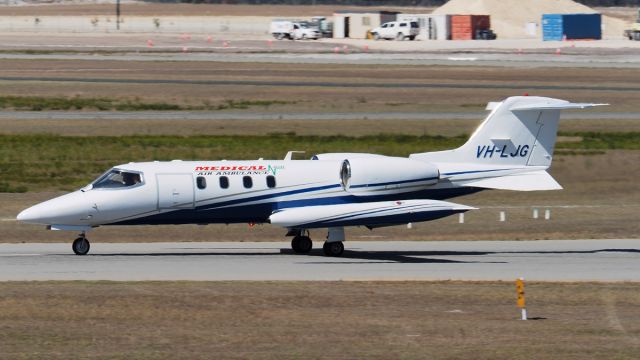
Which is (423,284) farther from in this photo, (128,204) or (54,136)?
(54,136)

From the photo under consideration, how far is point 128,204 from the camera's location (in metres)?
34.5

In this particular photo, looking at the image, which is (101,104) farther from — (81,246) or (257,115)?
(81,246)

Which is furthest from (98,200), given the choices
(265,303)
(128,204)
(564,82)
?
(564,82)

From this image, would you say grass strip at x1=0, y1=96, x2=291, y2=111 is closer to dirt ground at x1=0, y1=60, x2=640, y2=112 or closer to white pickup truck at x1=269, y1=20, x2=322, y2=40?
dirt ground at x1=0, y1=60, x2=640, y2=112

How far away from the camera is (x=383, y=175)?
35.6 metres

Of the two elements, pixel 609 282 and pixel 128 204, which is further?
pixel 128 204

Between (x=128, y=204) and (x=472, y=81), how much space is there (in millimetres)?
56058

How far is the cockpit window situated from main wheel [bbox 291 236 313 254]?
5.07 metres

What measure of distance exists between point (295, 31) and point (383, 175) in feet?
368

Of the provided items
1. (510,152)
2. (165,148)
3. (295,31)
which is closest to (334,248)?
(510,152)

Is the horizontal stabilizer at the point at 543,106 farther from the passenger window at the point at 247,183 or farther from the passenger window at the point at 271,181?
the passenger window at the point at 247,183

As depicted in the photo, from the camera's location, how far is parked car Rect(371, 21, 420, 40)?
466 feet

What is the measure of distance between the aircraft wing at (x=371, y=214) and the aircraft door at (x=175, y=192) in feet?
8.57

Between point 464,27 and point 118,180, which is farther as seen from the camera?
point 464,27
